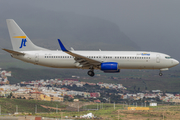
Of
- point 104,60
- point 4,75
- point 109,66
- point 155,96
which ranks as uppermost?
point 4,75

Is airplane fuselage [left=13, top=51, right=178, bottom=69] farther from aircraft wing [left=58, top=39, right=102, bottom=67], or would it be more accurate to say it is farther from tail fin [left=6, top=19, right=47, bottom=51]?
tail fin [left=6, top=19, right=47, bottom=51]

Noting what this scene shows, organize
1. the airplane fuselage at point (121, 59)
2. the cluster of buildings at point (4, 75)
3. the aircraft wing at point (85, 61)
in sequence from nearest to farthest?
1. the aircraft wing at point (85, 61)
2. the airplane fuselage at point (121, 59)
3. the cluster of buildings at point (4, 75)

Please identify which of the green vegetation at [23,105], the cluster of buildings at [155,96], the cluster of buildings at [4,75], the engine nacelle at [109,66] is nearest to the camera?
the engine nacelle at [109,66]

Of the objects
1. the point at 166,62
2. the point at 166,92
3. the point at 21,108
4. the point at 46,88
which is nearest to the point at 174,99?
the point at 166,92

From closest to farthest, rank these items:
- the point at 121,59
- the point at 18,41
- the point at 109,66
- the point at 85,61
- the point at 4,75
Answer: the point at 109,66 → the point at 85,61 → the point at 121,59 → the point at 18,41 → the point at 4,75

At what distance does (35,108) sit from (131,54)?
6647cm

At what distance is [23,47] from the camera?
5809 cm

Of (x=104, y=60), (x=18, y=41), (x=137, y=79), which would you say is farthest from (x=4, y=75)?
(x=104, y=60)

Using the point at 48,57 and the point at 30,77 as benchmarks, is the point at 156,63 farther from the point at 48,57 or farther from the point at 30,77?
the point at 30,77

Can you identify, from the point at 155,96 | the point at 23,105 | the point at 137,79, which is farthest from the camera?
the point at 137,79

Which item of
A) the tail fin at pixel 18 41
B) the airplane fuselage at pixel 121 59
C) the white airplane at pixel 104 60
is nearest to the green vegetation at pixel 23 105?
the tail fin at pixel 18 41

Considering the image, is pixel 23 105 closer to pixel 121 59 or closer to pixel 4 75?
pixel 4 75

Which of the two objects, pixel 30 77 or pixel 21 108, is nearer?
pixel 21 108

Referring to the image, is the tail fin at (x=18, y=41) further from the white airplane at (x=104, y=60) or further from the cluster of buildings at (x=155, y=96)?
the cluster of buildings at (x=155, y=96)
